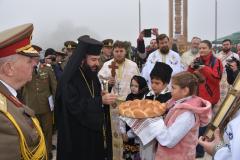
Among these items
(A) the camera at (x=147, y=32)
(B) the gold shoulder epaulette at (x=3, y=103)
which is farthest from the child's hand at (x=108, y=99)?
(A) the camera at (x=147, y=32)

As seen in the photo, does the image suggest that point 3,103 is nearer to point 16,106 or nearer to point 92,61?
point 16,106

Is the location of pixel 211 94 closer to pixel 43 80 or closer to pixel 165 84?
pixel 165 84

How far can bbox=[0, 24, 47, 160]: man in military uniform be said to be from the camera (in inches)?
Result: 77.2

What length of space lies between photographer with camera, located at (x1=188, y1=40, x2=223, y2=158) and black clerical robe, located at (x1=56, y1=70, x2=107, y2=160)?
2.36 meters

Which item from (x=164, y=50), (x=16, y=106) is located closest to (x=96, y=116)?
(x=16, y=106)

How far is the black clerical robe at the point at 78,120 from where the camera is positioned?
377cm

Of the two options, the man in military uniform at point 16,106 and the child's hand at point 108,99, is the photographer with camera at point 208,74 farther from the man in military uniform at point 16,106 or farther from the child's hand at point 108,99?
→ the man in military uniform at point 16,106

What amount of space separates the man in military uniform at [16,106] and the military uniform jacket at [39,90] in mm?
3791

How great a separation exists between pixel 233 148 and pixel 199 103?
147cm

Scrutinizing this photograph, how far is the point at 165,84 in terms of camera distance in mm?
3861

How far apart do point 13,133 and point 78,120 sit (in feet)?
6.19

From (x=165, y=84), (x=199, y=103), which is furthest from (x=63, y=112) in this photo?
(x=199, y=103)

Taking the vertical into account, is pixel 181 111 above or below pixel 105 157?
above

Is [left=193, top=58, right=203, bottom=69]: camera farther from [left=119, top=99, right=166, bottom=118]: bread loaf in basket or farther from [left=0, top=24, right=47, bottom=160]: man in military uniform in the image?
[left=0, top=24, right=47, bottom=160]: man in military uniform
